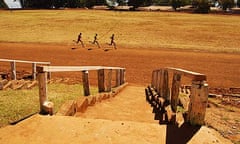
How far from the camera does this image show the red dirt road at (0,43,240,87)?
19969 millimetres

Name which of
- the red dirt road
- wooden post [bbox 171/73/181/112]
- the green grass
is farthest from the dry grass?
wooden post [bbox 171/73/181/112]

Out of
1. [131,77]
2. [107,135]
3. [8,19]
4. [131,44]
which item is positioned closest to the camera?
[107,135]

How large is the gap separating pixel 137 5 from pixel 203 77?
2936 inches

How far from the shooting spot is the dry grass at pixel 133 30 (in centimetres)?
3434

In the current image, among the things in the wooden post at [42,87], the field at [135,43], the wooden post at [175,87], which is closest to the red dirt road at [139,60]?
the field at [135,43]

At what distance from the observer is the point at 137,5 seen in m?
77.2

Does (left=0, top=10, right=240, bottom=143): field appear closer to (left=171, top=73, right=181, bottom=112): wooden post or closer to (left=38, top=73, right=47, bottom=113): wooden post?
(left=171, top=73, right=181, bottom=112): wooden post

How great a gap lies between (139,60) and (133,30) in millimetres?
17822

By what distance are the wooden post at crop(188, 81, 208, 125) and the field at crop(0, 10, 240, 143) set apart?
13437 millimetres

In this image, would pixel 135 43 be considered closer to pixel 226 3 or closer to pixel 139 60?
pixel 139 60

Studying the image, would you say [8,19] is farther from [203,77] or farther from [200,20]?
[203,77]

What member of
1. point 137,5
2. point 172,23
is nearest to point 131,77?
point 172,23

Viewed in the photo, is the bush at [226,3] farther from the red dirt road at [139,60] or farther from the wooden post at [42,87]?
the wooden post at [42,87]

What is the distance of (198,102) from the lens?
4715 millimetres
